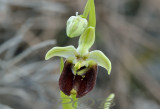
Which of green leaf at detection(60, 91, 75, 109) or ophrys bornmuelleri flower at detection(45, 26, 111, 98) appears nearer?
ophrys bornmuelleri flower at detection(45, 26, 111, 98)

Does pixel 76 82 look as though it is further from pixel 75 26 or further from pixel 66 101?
pixel 75 26

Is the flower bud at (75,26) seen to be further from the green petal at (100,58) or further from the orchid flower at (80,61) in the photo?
the green petal at (100,58)

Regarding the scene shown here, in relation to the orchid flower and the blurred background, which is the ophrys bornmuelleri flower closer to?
the orchid flower

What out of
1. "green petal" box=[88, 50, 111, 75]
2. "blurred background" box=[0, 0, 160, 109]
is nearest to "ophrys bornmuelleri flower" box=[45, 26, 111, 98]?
"green petal" box=[88, 50, 111, 75]

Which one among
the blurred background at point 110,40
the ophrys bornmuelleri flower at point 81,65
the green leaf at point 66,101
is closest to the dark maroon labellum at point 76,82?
the ophrys bornmuelleri flower at point 81,65

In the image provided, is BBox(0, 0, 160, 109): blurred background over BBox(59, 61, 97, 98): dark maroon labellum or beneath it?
beneath

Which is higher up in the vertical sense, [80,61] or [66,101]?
[80,61]

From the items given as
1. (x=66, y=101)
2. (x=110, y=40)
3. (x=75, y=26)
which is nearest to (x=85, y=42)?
(x=75, y=26)

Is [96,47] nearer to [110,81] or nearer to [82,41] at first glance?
[110,81]
